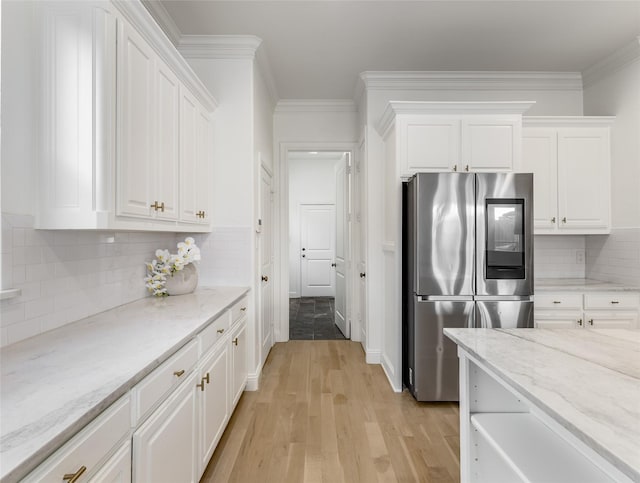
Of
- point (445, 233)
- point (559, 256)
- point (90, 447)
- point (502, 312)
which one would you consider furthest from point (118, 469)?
point (559, 256)

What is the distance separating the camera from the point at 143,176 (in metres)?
1.84

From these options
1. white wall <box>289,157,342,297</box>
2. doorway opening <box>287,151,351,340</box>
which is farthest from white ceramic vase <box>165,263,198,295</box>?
white wall <box>289,157,342,297</box>

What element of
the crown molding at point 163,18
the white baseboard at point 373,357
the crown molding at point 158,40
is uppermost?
the crown molding at point 163,18

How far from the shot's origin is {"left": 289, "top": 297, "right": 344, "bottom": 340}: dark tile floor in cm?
475

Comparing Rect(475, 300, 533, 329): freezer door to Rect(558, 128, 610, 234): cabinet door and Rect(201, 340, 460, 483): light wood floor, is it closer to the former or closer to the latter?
Rect(201, 340, 460, 483): light wood floor

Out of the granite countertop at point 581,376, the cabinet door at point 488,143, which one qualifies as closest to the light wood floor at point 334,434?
the granite countertop at point 581,376

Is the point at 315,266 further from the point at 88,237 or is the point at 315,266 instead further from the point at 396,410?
the point at 88,237

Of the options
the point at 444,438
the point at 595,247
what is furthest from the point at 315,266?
the point at 444,438

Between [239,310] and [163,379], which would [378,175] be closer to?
[239,310]

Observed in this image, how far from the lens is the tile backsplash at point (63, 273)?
138 centimetres

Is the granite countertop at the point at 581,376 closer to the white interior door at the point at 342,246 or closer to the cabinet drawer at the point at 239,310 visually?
the cabinet drawer at the point at 239,310

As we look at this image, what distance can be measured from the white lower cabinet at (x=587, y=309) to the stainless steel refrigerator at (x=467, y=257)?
450 mm

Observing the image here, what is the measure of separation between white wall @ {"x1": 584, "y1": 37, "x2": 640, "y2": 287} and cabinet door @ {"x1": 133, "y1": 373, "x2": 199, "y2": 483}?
3741 millimetres

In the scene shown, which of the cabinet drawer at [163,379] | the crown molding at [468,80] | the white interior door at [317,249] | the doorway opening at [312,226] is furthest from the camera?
the white interior door at [317,249]
